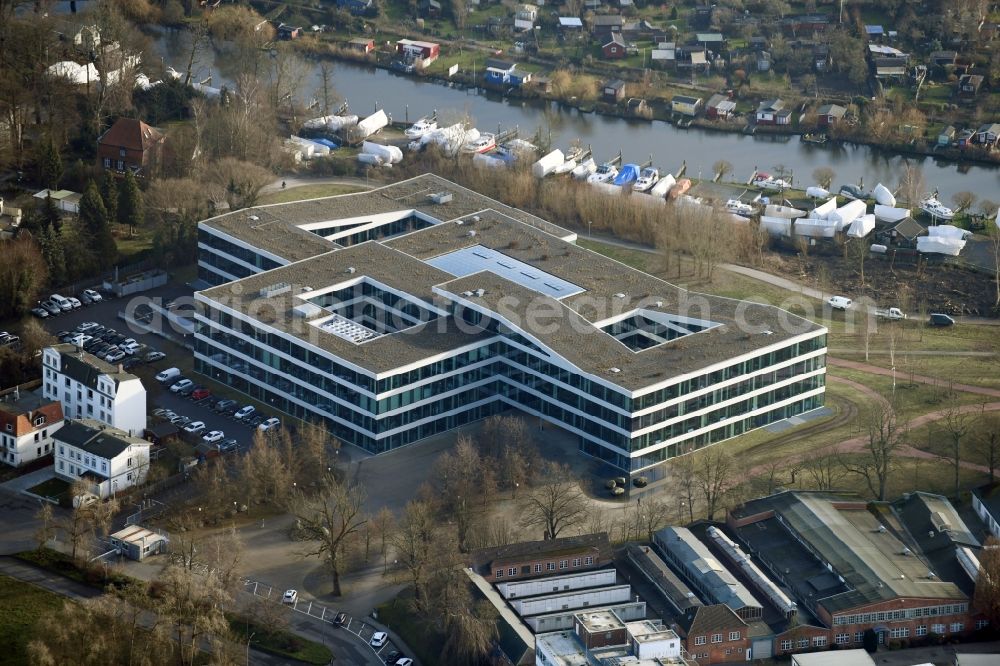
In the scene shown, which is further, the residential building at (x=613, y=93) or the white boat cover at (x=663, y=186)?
the residential building at (x=613, y=93)

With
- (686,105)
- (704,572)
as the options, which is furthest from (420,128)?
(704,572)

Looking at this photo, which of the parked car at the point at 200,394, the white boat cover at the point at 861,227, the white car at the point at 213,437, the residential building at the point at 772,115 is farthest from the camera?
the residential building at the point at 772,115

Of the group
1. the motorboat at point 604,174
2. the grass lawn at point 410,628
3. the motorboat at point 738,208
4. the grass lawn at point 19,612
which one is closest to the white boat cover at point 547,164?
the motorboat at point 604,174

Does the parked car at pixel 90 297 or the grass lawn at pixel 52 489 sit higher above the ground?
the parked car at pixel 90 297

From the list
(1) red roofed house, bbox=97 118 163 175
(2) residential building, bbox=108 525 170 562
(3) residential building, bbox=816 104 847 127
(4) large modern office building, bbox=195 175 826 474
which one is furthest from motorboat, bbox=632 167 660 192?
(2) residential building, bbox=108 525 170 562

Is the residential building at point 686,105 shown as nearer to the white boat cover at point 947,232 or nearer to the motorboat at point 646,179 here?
the motorboat at point 646,179

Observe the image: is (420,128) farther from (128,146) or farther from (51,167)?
(51,167)

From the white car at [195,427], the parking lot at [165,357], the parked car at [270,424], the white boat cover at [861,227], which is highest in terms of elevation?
the white boat cover at [861,227]
